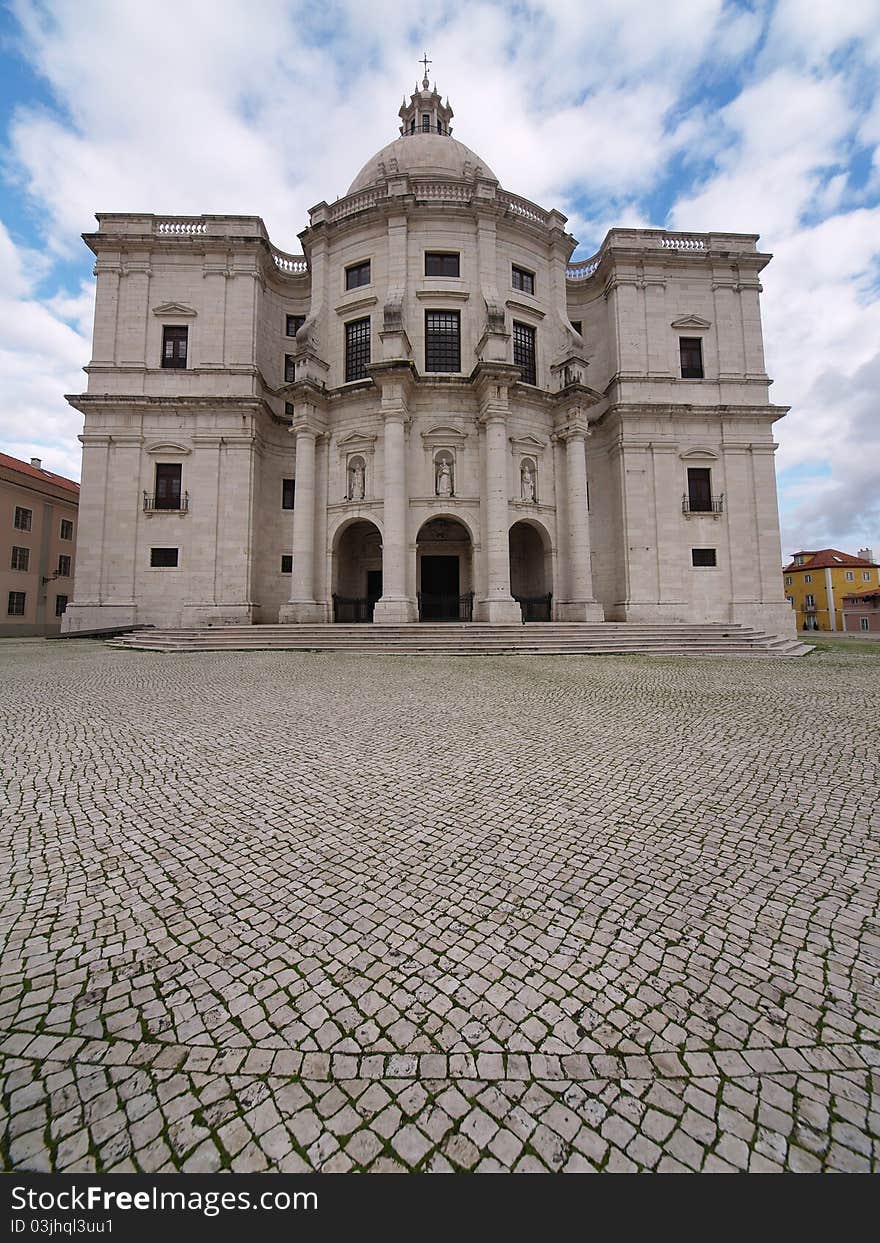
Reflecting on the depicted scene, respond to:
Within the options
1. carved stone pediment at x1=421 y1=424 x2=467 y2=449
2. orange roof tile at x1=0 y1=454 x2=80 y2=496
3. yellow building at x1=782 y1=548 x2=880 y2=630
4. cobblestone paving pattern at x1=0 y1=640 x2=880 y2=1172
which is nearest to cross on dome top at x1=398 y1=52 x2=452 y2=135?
carved stone pediment at x1=421 y1=424 x2=467 y2=449

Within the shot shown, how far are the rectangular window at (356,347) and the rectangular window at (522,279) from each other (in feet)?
23.7

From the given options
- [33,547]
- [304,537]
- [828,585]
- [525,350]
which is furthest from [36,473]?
[828,585]

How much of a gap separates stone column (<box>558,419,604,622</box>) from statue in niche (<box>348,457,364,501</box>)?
9184mm

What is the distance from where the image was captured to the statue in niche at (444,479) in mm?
20438

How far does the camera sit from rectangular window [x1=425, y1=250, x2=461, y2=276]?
21.5 metres

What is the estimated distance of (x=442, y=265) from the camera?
21.6m

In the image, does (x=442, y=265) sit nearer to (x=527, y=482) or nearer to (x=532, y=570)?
(x=527, y=482)

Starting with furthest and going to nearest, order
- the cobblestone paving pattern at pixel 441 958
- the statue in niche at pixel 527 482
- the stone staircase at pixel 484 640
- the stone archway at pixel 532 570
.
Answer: the stone archway at pixel 532 570, the statue in niche at pixel 527 482, the stone staircase at pixel 484 640, the cobblestone paving pattern at pixel 441 958

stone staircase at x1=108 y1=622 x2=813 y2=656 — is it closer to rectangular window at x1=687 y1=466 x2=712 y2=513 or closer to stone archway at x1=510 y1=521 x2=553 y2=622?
stone archway at x1=510 y1=521 x2=553 y2=622

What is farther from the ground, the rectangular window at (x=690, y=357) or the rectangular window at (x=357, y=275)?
the rectangular window at (x=357, y=275)

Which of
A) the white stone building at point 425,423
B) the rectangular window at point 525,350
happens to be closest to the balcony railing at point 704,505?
the white stone building at point 425,423

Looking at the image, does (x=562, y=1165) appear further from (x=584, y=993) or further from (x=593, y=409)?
(x=593, y=409)

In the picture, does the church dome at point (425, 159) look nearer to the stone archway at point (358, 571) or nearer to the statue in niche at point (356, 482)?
the statue in niche at point (356, 482)

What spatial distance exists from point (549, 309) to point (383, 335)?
885cm
